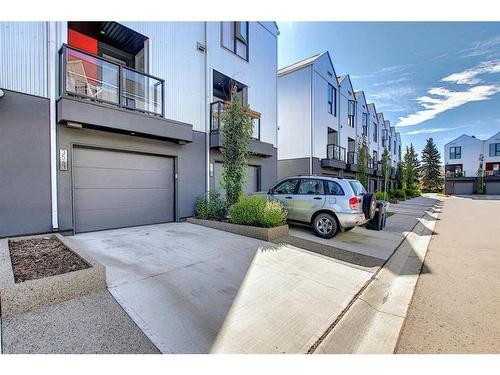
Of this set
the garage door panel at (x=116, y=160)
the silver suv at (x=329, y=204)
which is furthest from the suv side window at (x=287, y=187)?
the garage door panel at (x=116, y=160)

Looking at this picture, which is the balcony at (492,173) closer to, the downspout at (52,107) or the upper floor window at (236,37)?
the upper floor window at (236,37)

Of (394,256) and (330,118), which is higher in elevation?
(330,118)

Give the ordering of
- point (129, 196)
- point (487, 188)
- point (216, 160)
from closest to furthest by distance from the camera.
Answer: point (129, 196)
point (216, 160)
point (487, 188)

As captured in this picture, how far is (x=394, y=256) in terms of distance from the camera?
549 cm

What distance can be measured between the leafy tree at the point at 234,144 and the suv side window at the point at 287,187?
4.21ft

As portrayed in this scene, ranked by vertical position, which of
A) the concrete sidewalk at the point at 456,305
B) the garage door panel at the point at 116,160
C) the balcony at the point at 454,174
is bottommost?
the concrete sidewalk at the point at 456,305

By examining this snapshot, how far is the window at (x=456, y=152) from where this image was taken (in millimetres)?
39969

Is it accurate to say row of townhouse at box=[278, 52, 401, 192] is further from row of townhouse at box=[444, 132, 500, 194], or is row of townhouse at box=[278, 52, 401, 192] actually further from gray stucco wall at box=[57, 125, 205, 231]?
row of townhouse at box=[444, 132, 500, 194]

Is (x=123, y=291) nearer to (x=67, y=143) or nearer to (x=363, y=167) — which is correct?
(x=67, y=143)

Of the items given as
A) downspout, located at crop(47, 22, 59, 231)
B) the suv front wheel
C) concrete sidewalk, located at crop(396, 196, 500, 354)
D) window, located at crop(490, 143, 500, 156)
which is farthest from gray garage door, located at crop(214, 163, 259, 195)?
window, located at crop(490, 143, 500, 156)

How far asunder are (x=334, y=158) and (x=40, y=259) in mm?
16038
